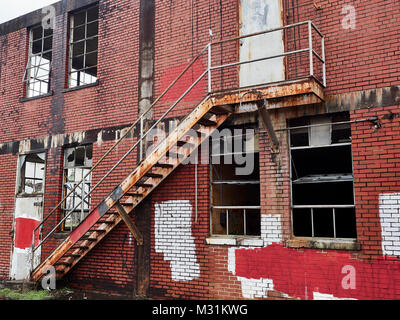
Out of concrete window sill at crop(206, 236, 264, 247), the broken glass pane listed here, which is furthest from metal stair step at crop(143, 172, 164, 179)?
the broken glass pane

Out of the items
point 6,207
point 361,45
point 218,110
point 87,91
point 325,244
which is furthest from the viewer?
point 6,207

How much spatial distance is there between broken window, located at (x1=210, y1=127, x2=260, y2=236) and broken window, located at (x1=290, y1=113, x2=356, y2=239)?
0.82 m

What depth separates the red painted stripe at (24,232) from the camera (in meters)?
9.56

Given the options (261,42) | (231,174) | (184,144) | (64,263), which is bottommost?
(64,263)

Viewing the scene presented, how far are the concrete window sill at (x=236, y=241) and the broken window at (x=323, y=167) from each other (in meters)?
0.69

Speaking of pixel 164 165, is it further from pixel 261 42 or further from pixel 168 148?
pixel 261 42

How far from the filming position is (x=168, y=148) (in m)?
6.71

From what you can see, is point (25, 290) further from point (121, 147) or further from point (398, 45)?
point (398, 45)

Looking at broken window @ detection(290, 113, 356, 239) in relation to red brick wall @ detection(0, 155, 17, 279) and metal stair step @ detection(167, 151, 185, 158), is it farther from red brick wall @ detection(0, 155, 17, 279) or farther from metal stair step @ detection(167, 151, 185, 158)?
red brick wall @ detection(0, 155, 17, 279)

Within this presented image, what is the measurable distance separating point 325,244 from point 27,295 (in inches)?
245

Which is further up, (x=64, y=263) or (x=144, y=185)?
(x=144, y=185)

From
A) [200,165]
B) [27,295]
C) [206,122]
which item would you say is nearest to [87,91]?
[200,165]

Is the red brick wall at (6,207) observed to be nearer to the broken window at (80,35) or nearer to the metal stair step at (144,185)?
the broken window at (80,35)

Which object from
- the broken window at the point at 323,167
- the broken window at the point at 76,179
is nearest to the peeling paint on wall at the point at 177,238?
the broken window at the point at 323,167
